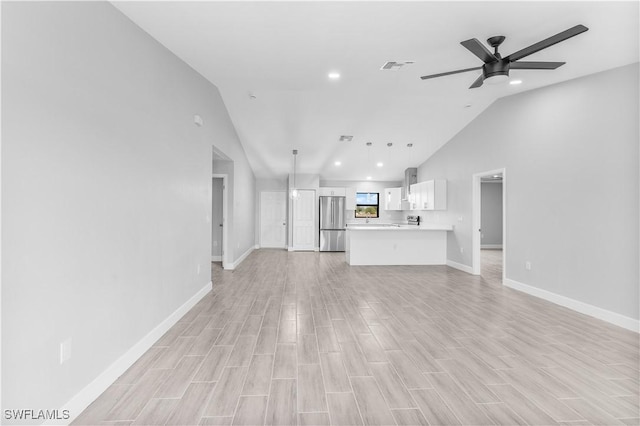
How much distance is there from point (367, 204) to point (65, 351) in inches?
380

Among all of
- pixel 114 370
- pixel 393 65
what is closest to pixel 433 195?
pixel 393 65

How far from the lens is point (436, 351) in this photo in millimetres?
2791

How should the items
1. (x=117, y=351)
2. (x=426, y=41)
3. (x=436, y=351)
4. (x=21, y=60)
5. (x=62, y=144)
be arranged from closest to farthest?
(x=21, y=60) → (x=62, y=144) → (x=117, y=351) → (x=436, y=351) → (x=426, y=41)

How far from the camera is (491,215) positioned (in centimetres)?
1082

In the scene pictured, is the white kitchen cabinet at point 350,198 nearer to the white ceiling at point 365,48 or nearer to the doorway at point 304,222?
the doorway at point 304,222

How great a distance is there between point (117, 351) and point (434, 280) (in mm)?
4914

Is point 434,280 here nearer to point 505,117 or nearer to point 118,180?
point 505,117

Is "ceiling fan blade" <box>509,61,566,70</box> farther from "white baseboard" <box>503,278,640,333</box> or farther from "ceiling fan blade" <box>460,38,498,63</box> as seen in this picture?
"white baseboard" <box>503,278,640,333</box>

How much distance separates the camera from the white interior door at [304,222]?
10.1 metres

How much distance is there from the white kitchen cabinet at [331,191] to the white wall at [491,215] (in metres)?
4.91

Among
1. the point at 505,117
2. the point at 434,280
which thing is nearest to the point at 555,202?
the point at 505,117

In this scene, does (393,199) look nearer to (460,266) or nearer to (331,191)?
(331,191)

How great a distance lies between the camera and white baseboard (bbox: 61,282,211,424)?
1.92 metres

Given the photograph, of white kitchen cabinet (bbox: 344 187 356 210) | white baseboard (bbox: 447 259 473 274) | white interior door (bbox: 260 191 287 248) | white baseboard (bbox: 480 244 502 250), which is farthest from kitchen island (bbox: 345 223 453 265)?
white baseboard (bbox: 480 244 502 250)
